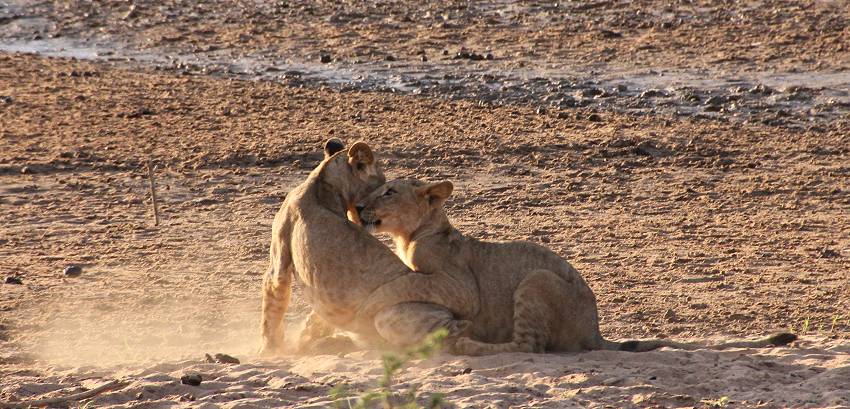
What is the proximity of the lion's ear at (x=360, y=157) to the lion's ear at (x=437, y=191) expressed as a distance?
14.9 inches

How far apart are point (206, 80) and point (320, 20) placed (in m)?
3.46

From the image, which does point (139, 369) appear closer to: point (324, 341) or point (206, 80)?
point (324, 341)

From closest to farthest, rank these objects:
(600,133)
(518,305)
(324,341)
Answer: (518,305)
(324,341)
(600,133)

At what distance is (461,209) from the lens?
41.2ft

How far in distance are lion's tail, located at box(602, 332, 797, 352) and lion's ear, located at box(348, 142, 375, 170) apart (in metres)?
1.74

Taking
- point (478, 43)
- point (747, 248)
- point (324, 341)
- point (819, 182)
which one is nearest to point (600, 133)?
point (819, 182)

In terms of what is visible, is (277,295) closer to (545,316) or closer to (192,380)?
(192,380)

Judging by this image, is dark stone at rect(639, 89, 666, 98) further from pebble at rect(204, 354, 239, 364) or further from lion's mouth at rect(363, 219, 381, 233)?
pebble at rect(204, 354, 239, 364)

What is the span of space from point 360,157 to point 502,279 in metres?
1.12

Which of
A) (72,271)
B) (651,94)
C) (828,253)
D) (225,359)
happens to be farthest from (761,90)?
(225,359)

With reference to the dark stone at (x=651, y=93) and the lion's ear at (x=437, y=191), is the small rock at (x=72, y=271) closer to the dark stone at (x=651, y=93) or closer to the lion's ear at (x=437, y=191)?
the lion's ear at (x=437, y=191)

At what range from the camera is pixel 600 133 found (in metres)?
14.6

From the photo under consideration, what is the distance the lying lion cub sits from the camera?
832cm

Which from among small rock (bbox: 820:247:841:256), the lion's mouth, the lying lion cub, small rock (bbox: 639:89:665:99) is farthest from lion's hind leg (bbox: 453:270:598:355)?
small rock (bbox: 639:89:665:99)
